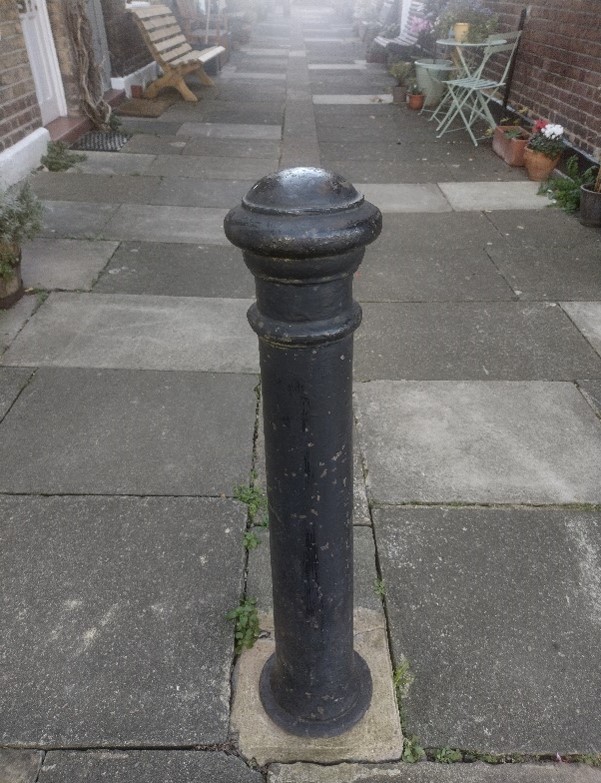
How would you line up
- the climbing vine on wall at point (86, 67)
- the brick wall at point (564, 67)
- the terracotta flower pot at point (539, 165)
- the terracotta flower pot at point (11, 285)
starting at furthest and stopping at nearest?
1. the climbing vine on wall at point (86, 67)
2. the terracotta flower pot at point (539, 165)
3. the brick wall at point (564, 67)
4. the terracotta flower pot at point (11, 285)

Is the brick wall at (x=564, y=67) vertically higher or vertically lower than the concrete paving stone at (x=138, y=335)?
higher

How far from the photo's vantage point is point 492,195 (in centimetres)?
657

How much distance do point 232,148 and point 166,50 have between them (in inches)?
138

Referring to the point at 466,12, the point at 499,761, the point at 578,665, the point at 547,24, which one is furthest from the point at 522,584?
the point at 466,12

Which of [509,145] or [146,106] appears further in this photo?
[146,106]

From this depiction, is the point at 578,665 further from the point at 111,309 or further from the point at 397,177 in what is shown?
the point at 397,177

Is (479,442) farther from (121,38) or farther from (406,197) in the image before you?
(121,38)

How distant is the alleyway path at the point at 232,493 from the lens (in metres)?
1.92

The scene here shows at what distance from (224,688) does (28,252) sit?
4076 mm

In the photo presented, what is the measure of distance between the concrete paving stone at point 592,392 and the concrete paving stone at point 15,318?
326 centimetres

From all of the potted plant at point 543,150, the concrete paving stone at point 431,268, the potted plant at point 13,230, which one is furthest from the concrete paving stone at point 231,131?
the potted plant at point 13,230

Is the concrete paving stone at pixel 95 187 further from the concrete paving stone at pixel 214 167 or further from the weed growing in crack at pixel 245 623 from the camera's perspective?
the weed growing in crack at pixel 245 623

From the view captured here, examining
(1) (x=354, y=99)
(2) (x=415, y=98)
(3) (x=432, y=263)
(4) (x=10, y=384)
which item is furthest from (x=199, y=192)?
(1) (x=354, y=99)

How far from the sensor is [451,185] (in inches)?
273
